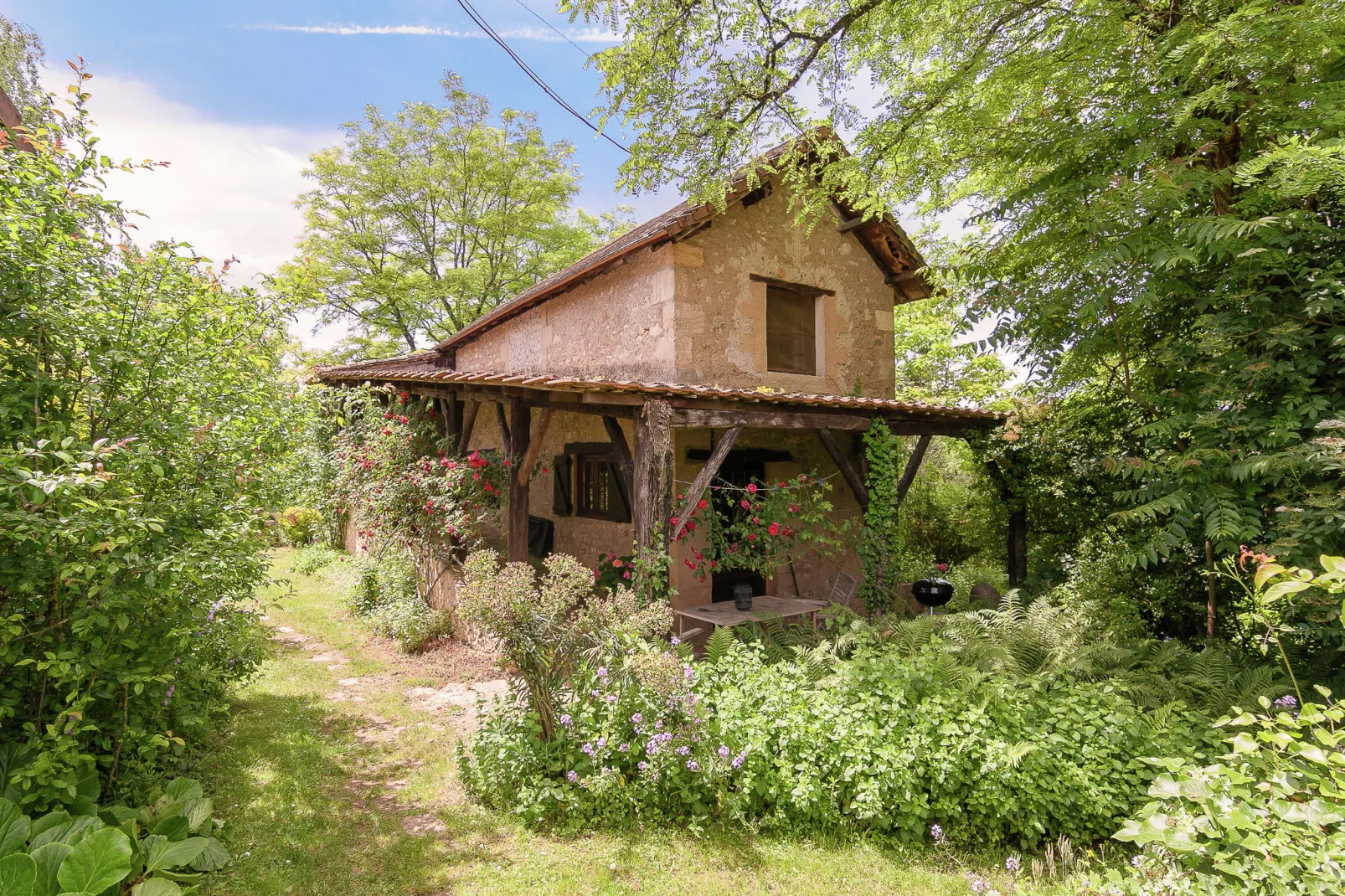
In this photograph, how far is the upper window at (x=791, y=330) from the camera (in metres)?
8.91

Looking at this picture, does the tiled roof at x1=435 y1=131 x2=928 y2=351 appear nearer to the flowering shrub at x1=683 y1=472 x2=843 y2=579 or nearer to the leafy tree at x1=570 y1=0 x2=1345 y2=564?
the leafy tree at x1=570 y1=0 x2=1345 y2=564

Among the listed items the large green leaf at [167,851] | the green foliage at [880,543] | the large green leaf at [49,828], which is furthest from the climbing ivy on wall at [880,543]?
the large green leaf at [49,828]

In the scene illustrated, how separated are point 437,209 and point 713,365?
52.7 ft

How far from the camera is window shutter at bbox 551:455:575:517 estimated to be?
9.43 meters

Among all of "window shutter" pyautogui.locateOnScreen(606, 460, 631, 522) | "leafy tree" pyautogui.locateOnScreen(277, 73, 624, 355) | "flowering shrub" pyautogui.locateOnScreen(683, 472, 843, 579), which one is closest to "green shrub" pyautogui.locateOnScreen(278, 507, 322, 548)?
"leafy tree" pyautogui.locateOnScreen(277, 73, 624, 355)

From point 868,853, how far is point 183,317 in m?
5.21

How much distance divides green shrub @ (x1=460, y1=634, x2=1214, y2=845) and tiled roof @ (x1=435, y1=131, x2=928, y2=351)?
5.14 m

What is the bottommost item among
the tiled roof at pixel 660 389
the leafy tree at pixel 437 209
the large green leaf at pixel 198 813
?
the large green leaf at pixel 198 813

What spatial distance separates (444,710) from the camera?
6.06 meters

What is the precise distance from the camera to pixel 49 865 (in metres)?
2.62

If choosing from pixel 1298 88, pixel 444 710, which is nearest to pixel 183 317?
pixel 444 710

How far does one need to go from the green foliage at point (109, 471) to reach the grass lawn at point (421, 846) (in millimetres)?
→ 795

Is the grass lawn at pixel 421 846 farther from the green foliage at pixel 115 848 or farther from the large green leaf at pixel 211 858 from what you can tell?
the green foliage at pixel 115 848

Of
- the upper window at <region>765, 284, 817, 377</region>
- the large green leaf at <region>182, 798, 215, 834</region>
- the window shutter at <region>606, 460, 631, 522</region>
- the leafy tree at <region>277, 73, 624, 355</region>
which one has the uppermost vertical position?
the leafy tree at <region>277, 73, 624, 355</region>
